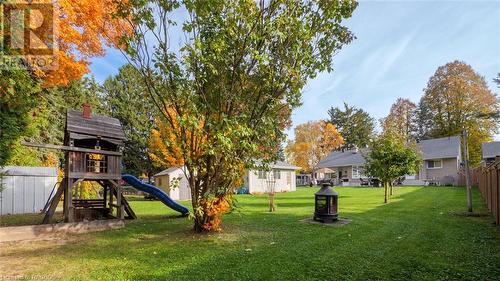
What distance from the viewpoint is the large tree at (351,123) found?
193 feet

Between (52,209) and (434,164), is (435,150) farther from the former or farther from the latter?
(52,209)

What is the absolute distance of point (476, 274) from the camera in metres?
4.61

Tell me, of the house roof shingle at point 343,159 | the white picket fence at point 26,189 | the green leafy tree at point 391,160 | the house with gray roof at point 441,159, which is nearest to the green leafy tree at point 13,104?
the white picket fence at point 26,189

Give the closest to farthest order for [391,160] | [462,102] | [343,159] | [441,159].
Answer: [391,160]
[441,159]
[462,102]
[343,159]

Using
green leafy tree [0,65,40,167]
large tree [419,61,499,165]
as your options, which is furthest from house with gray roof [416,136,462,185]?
green leafy tree [0,65,40,167]

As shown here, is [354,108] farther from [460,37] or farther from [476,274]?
[476,274]

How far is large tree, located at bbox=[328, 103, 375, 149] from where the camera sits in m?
58.8

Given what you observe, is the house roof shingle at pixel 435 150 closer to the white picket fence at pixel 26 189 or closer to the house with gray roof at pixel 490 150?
the house with gray roof at pixel 490 150

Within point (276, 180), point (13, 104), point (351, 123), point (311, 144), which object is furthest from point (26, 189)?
point (351, 123)

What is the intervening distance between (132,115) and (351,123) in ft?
136

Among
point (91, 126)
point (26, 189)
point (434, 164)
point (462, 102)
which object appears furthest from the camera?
point (462, 102)

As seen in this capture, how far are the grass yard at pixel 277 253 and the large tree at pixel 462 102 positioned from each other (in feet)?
115

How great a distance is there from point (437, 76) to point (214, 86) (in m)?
42.5

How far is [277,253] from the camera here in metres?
5.98
